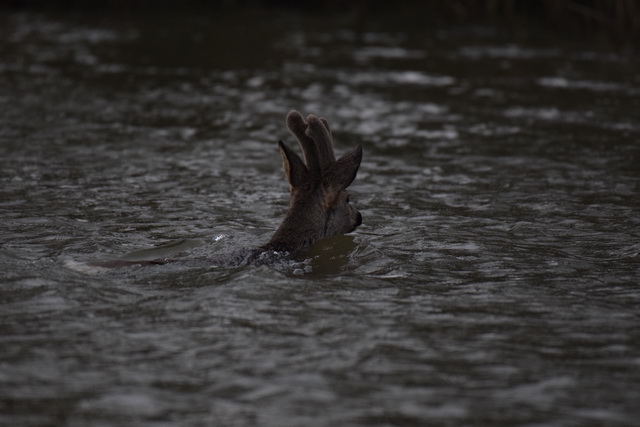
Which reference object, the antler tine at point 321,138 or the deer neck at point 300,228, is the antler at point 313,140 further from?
the deer neck at point 300,228

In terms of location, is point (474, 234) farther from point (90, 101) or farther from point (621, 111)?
point (90, 101)

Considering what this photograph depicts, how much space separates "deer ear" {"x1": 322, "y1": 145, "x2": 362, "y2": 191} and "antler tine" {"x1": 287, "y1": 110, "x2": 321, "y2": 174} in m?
0.11

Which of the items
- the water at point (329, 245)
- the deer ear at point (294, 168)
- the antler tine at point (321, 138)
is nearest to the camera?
the water at point (329, 245)

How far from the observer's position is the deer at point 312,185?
24.4ft

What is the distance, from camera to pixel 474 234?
8508 millimetres

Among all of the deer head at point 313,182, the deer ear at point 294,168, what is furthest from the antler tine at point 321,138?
the deer ear at point 294,168

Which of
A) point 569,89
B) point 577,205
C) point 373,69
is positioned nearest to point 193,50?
point 373,69

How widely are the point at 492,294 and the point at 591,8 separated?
1607cm

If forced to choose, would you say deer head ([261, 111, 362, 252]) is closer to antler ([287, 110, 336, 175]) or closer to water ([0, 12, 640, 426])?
antler ([287, 110, 336, 175])

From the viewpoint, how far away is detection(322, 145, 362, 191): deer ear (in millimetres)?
7418

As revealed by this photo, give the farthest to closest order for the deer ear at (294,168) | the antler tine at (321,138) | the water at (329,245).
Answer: the antler tine at (321,138) < the deer ear at (294,168) < the water at (329,245)

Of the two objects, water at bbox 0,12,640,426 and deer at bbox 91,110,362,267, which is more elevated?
deer at bbox 91,110,362,267

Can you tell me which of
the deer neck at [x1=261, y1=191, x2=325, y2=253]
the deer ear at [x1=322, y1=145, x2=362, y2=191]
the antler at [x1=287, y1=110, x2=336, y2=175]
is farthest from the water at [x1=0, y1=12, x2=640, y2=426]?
the antler at [x1=287, y1=110, x2=336, y2=175]

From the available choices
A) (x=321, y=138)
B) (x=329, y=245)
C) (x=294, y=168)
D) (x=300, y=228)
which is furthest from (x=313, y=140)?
(x=329, y=245)
